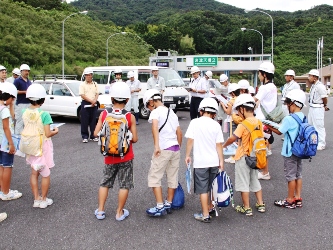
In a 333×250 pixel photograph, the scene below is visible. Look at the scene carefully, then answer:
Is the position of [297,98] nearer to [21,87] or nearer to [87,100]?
[21,87]

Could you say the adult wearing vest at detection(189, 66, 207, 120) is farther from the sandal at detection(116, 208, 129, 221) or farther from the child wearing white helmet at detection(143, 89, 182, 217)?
the sandal at detection(116, 208, 129, 221)

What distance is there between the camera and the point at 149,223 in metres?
4.75

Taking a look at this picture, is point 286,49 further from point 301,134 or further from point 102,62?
point 301,134

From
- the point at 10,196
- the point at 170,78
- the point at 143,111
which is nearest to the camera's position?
the point at 10,196

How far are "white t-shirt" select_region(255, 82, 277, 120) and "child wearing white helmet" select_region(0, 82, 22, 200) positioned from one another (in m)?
3.95

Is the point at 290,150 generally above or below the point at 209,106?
below

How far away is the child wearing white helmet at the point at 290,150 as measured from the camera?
206 inches

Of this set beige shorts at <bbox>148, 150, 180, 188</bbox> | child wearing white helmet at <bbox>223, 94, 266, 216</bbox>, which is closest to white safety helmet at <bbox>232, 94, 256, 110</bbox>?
child wearing white helmet at <bbox>223, 94, 266, 216</bbox>

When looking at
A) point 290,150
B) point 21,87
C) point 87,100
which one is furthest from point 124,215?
point 87,100

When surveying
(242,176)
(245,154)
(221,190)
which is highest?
(245,154)

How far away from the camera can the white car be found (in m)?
13.7

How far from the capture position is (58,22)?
5759 centimetres

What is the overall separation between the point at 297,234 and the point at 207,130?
1540 millimetres

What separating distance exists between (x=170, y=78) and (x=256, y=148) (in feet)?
37.4
